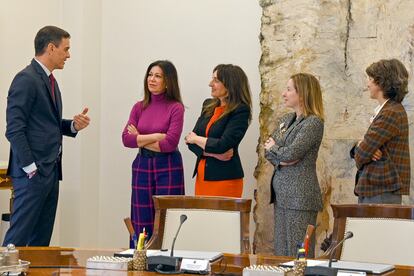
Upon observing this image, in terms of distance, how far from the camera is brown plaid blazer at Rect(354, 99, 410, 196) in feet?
13.7

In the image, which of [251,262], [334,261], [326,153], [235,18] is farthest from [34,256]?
[235,18]

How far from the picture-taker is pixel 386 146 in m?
4.25

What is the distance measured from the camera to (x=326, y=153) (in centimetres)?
523

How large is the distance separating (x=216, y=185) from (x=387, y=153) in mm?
1187

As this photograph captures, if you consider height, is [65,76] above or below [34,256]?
above

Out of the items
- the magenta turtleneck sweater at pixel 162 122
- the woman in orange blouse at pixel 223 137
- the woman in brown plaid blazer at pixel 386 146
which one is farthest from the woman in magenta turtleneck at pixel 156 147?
the woman in brown plaid blazer at pixel 386 146

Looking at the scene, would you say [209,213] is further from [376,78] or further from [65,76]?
[65,76]

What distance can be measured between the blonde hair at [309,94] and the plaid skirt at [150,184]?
1.04m

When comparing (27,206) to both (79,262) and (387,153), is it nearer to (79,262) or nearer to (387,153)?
(79,262)

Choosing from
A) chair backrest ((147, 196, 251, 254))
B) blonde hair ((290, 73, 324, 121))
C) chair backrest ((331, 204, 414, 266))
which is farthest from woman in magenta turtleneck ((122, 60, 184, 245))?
chair backrest ((331, 204, 414, 266))

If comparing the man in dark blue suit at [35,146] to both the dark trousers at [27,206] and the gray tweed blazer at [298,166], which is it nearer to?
the dark trousers at [27,206]

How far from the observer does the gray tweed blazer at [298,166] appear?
175 inches

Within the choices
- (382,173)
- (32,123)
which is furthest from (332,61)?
(32,123)

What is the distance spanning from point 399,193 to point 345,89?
3.76ft
